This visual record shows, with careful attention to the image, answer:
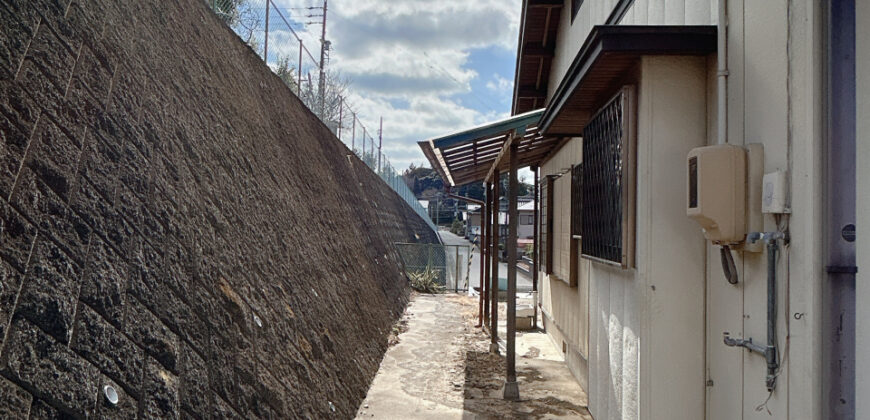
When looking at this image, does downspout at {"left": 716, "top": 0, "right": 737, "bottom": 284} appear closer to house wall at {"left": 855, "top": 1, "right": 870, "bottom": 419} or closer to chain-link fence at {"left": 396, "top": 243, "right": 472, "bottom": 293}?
house wall at {"left": 855, "top": 1, "right": 870, "bottom": 419}

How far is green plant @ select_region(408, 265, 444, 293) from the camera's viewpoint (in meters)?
13.4

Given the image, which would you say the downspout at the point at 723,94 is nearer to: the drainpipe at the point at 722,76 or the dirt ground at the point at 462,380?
the drainpipe at the point at 722,76

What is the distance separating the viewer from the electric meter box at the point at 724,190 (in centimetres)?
218

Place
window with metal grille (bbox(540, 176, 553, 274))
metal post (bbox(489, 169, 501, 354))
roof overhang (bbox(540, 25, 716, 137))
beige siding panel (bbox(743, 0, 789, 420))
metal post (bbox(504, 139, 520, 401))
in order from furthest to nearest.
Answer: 1. window with metal grille (bbox(540, 176, 553, 274))
2. metal post (bbox(489, 169, 501, 354))
3. metal post (bbox(504, 139, 520, 401))
4. roof overhang (bbox(540, 25, 716, 137))
5. beige siding panel (bbox(743, 0, 789, 420))

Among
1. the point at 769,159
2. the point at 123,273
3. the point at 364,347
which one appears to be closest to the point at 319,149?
the point at 364,347

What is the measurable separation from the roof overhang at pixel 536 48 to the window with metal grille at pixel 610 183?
14.2 ft

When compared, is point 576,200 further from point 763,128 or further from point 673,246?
point 763,128

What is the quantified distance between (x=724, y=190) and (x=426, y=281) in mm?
11568

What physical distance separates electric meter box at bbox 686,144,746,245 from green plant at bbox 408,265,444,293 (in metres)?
11.4

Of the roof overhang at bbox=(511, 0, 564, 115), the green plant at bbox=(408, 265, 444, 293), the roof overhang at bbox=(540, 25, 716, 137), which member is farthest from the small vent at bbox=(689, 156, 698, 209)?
the green plant at bbox=(408, 265, 444, 293)

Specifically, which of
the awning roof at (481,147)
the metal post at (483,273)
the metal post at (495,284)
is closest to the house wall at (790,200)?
the awning roof at (481,147)

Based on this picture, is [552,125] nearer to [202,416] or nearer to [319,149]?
[202,416]

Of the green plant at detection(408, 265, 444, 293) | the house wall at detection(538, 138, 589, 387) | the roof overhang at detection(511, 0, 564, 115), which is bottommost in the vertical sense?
the green plant at detection(408, 265, 444, 293)

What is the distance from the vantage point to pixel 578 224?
522cm
